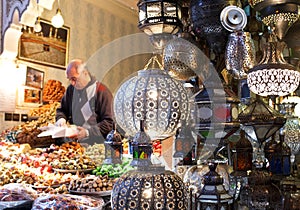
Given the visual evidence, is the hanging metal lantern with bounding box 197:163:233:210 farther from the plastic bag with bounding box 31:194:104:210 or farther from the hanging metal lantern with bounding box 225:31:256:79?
the plastic bag with bounding box 31:194:104:210

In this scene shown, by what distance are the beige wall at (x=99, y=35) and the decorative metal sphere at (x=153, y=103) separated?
4084 millimetres

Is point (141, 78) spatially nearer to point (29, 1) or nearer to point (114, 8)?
point (29, 1)

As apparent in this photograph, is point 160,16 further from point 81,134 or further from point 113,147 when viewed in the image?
point 81,134

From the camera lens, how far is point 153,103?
1114 mm

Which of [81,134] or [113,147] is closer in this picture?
[113,147]

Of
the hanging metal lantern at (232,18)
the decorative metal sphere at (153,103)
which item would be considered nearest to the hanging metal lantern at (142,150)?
the decorative metal sphere at (153,103)

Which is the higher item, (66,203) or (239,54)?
(239,54)

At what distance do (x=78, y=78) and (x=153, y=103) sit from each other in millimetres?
2436

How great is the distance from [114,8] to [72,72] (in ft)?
11.9

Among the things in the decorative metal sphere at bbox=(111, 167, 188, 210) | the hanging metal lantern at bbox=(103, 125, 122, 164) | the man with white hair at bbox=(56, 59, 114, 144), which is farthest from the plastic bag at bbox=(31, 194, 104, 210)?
the man with white hair at bbox=(56, 59, 114, 144)

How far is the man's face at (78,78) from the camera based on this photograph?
342 centimetres

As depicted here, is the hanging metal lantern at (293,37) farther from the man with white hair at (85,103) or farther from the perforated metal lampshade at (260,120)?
the man with white hair at (85,103)

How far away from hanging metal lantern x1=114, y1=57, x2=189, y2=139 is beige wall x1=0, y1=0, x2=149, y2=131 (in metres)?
4.08

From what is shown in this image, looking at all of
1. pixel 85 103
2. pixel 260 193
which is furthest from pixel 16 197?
pixel 85 103
